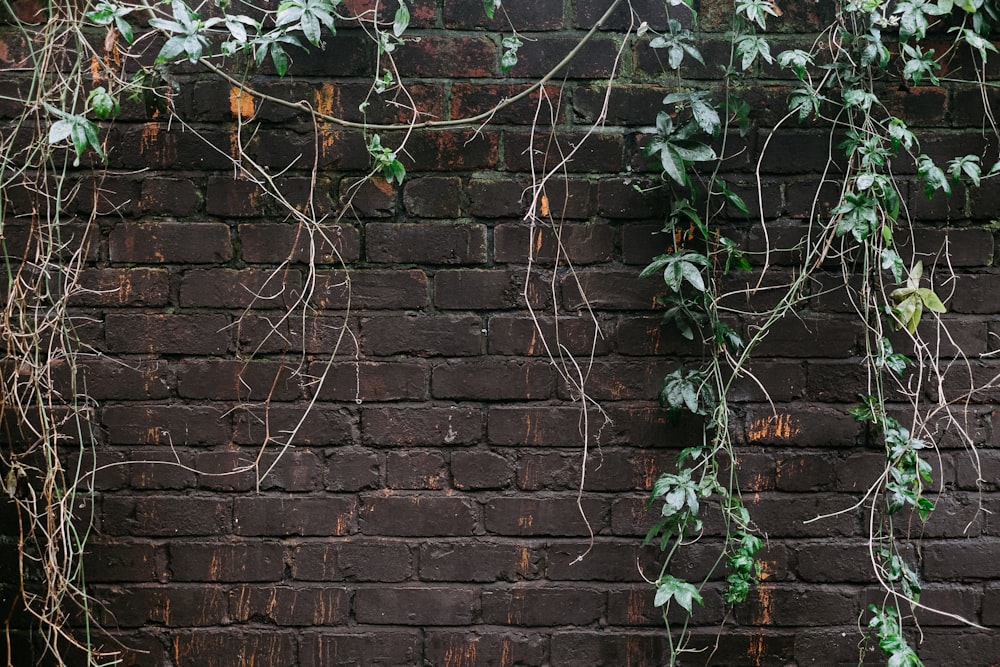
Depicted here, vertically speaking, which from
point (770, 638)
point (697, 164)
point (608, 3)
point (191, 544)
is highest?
point (608, 3)

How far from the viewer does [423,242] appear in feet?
5.58

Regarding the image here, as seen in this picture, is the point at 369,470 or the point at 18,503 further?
the point at 369,470

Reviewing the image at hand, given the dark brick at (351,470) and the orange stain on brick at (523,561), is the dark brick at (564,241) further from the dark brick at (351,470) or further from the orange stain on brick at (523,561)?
the orange stain on brick at (523,561)

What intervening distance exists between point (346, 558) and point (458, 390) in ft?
1.48

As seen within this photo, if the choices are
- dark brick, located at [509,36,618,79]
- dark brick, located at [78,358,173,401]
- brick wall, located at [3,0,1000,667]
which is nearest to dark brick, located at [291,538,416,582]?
brick wall, located at [3,0,1000,667]

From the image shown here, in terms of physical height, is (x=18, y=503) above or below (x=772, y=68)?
below

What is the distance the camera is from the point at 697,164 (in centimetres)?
171

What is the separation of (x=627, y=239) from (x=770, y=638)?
0.96 metres

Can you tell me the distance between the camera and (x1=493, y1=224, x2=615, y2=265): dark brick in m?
1.71

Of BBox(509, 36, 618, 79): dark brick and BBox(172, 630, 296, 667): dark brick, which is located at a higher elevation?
BBox(509, 36, 618, 79): dark brick

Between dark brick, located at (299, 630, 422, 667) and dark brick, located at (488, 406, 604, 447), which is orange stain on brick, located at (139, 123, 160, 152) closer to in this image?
dark brick, located at (488, 406, 604, 447)

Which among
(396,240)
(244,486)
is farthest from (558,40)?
(244,486)

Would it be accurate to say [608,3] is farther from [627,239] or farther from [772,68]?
[627,239]

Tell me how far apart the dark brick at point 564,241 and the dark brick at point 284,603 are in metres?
0.85
